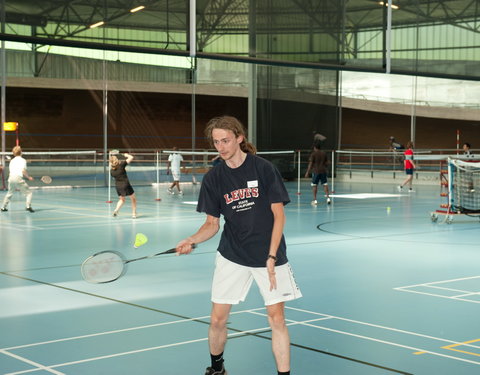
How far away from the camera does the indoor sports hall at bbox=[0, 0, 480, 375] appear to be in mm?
6512

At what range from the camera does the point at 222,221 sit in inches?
720

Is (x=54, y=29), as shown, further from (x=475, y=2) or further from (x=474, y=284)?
(x=475, y=2)

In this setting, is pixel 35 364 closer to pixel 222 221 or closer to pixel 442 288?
pixel 442 288

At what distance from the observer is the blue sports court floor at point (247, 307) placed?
239 inches

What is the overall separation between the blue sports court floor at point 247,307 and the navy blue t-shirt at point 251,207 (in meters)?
1.07

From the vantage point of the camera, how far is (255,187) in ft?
16.8

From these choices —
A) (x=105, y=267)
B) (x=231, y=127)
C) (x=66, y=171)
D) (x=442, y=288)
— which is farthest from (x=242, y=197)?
(x=66, y=171)

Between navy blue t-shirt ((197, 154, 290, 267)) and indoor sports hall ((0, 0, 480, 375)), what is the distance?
40.8 inches

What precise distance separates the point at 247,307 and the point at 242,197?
3094mm

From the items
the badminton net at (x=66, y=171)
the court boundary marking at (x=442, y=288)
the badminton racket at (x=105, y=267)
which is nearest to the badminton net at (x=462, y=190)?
the court boundary marking at (x=442, y=288)

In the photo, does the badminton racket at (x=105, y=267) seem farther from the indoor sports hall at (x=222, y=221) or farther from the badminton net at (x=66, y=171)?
the badminton net at (x=66, y=171)

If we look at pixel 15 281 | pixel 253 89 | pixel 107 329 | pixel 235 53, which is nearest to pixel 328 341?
pixel 107 329

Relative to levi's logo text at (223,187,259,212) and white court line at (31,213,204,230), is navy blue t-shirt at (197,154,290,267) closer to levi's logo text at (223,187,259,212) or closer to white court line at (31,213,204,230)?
levi's logo text at (223,187,259,212)

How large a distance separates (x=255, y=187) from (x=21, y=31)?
1393cm
